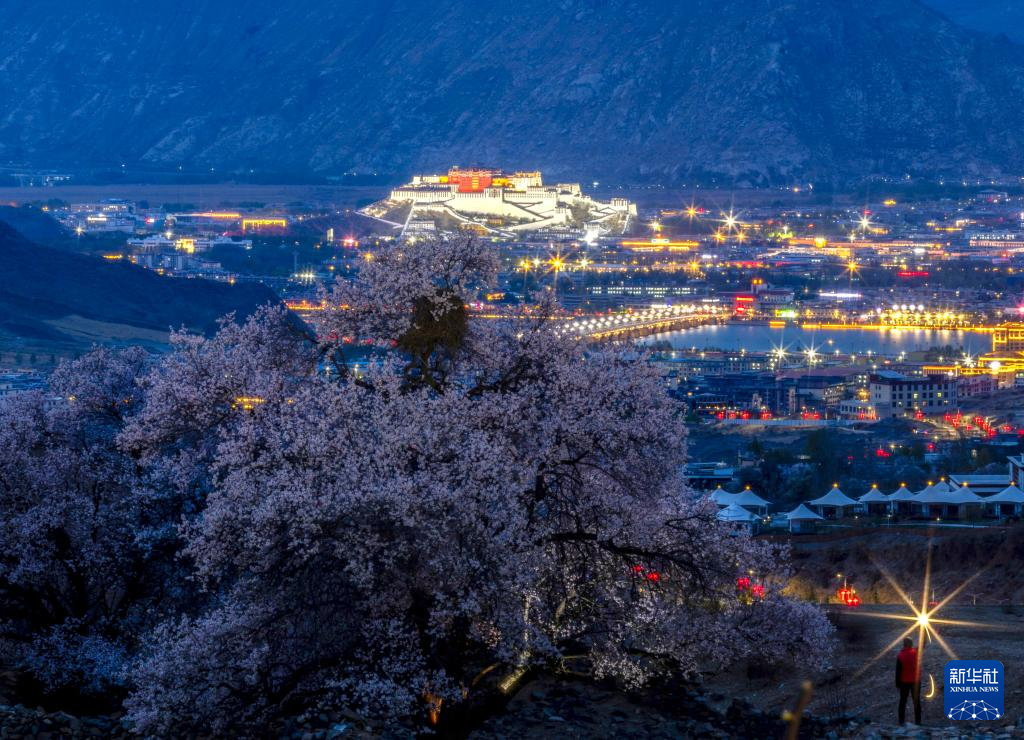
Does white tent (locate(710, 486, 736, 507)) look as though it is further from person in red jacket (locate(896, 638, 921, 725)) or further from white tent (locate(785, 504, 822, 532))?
person in red jacket (locate(896, 638, 921, 725))

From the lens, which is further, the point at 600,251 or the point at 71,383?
the point at 600,251

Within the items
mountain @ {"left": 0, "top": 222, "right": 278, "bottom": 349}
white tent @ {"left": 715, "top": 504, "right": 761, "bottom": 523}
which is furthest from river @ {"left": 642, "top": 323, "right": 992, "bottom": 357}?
white tent @ {"left": 715, "top": 504, "right": 761, "bottom": 523}

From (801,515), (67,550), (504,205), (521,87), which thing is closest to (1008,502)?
(801,515)

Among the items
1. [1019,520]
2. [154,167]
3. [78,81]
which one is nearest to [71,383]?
[1019,520]

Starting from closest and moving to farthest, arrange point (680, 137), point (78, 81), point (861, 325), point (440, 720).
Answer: point (440, 720) → point (861, 325) → point (680, 137) → point (78, 81)

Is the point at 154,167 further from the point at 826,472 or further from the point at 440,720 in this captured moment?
the point at 440,720

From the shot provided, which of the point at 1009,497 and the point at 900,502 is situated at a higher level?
the point at 1009,497

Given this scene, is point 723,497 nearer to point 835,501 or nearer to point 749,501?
point 749,501
